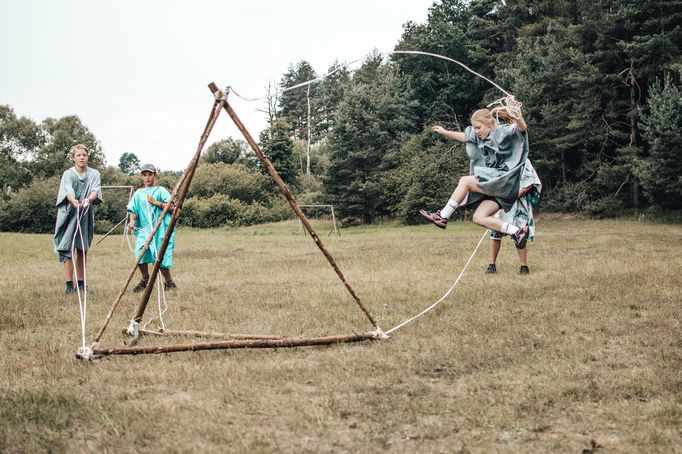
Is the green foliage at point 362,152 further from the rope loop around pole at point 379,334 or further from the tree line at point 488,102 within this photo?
the rope loop around pole at point 379,334

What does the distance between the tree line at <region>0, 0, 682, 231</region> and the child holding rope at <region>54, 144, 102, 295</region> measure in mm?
26342

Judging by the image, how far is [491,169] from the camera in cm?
852

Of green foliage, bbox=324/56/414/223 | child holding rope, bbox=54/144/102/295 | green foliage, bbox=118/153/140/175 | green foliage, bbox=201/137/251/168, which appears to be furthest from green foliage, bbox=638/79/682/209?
green foliage, bbox=118/153/140/175

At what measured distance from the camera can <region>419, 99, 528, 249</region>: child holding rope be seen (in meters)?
8.24

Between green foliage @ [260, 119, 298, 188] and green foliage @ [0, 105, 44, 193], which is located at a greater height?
green foliage @ [0, 105, 44, 193]

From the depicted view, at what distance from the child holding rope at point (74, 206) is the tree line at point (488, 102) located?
2634cm

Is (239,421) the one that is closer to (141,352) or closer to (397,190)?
(141,352)

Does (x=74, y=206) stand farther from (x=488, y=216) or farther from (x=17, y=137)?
(x=17, y=137)

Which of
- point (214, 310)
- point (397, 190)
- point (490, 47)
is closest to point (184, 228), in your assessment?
point (397, 190)

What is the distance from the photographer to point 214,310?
330 inches

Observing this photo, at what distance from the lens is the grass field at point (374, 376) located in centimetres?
388

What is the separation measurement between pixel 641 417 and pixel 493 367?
140cm

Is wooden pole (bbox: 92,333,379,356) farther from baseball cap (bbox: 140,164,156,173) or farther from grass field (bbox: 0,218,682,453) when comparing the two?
baseball cap (bbox: 140,164,156,173)

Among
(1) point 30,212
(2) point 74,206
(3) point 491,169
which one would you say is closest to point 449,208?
(3) point 491,169
